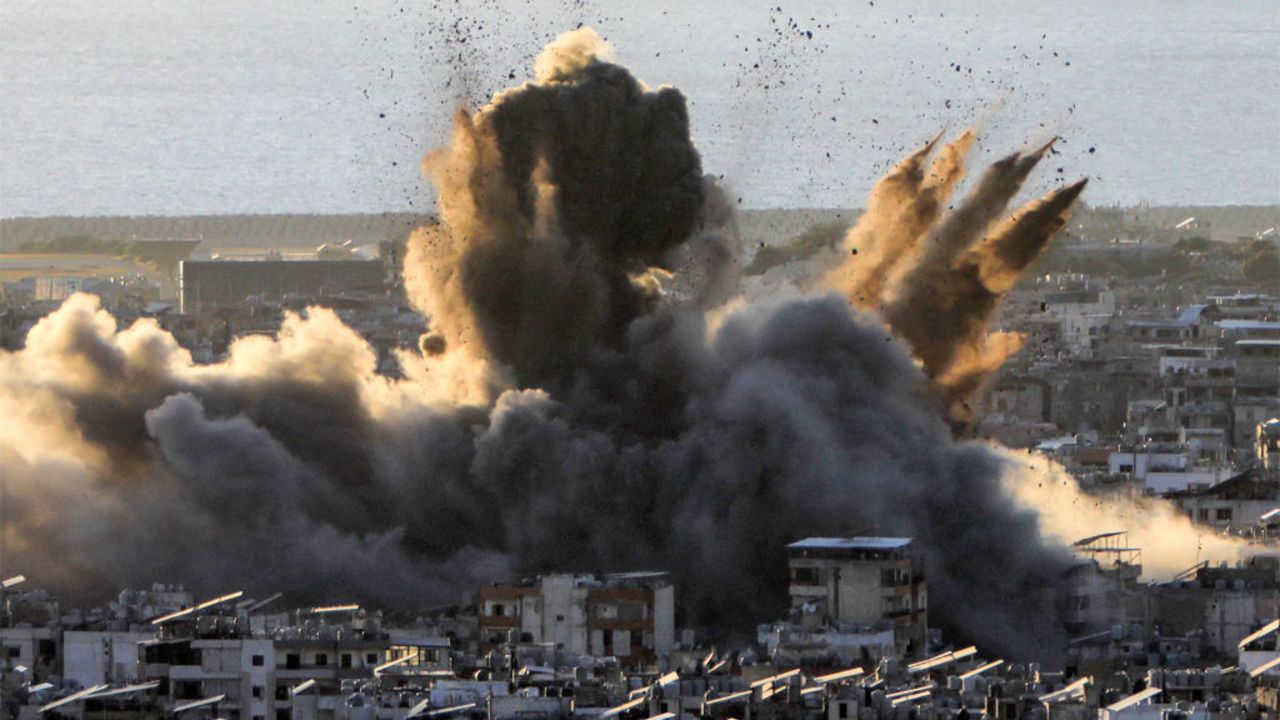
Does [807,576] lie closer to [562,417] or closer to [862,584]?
[862,584]

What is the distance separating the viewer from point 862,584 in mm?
58812

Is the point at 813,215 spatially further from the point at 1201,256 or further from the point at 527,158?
the point at 527,158

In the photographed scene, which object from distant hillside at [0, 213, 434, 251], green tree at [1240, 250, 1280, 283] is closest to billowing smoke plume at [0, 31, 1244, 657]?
green tree at [1240, 250, 1280, 283]

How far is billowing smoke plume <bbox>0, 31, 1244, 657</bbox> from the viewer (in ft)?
209

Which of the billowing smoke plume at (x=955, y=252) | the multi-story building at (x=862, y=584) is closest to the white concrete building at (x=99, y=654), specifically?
the multi-story building at (x=862, y=584)

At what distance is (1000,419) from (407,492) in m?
26.7

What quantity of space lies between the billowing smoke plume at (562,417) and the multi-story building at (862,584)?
1.77m

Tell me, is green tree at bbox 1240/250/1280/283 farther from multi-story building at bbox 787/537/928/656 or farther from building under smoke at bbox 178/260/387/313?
multi-story building at bbox 787/537/928/656

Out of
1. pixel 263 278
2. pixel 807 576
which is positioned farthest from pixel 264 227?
pixel 807 576

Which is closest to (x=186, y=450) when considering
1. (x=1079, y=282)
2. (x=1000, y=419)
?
(x=1000, y=419)

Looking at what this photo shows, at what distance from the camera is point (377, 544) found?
212 ft

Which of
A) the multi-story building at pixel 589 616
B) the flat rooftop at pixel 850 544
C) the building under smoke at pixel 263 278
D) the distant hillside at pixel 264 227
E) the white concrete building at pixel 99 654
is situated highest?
the distant hillside at pixel 264 227

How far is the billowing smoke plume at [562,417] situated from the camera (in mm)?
63812

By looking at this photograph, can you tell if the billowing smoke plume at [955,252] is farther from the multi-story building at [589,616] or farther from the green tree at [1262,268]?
the green tree at [1262,268]
